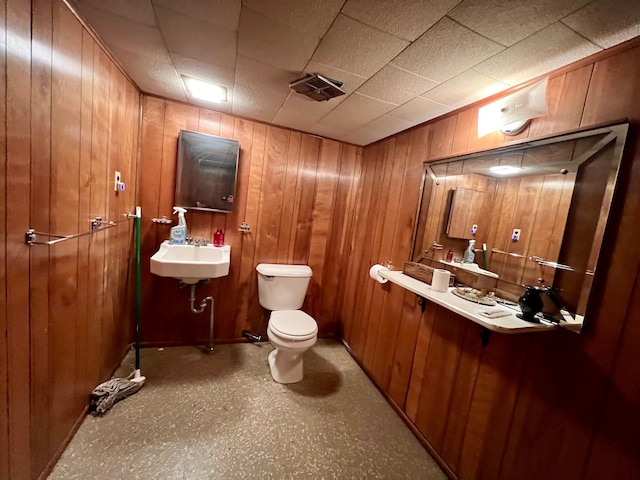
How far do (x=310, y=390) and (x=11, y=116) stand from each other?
2109 mm

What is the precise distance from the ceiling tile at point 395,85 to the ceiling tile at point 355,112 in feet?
0.24

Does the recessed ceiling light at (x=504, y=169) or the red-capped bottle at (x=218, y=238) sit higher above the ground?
the recessed ceiling light at (x=504, y=169)

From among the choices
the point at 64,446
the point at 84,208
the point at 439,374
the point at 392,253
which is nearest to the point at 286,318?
the point at 392,253

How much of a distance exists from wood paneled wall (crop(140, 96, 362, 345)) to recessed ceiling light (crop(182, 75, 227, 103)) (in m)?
0.25

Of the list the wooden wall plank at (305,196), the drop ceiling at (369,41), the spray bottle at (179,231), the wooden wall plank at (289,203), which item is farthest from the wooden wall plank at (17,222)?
the wooden wall plank at (305,196)

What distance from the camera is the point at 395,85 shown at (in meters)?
1.36

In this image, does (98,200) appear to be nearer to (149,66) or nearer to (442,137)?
(149,66)

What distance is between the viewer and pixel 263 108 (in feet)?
6.26

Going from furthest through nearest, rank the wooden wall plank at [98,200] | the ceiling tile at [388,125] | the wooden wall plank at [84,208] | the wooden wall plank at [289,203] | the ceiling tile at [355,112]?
1. the wooden wall plank at [289,203]
2. the ceiling tile at [388,125]
3. the ceiling tile at [355,112]
4. the wooden wall plank at [98,200]
5. the wooden wall plank at [84,208]

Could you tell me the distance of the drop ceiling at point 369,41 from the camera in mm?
859

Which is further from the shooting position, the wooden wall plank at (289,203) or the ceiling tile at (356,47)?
the wooden wall plank at (289,203)

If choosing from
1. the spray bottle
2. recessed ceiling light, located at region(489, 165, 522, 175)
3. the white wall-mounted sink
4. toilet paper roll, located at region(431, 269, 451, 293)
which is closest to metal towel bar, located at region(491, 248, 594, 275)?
toilet paper roll, located at region(431, 269, 451, 293)

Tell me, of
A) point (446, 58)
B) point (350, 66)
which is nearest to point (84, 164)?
point (350, 66)

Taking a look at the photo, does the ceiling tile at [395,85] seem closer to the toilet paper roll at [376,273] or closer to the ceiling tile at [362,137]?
the ceiling tile at [362,137]
